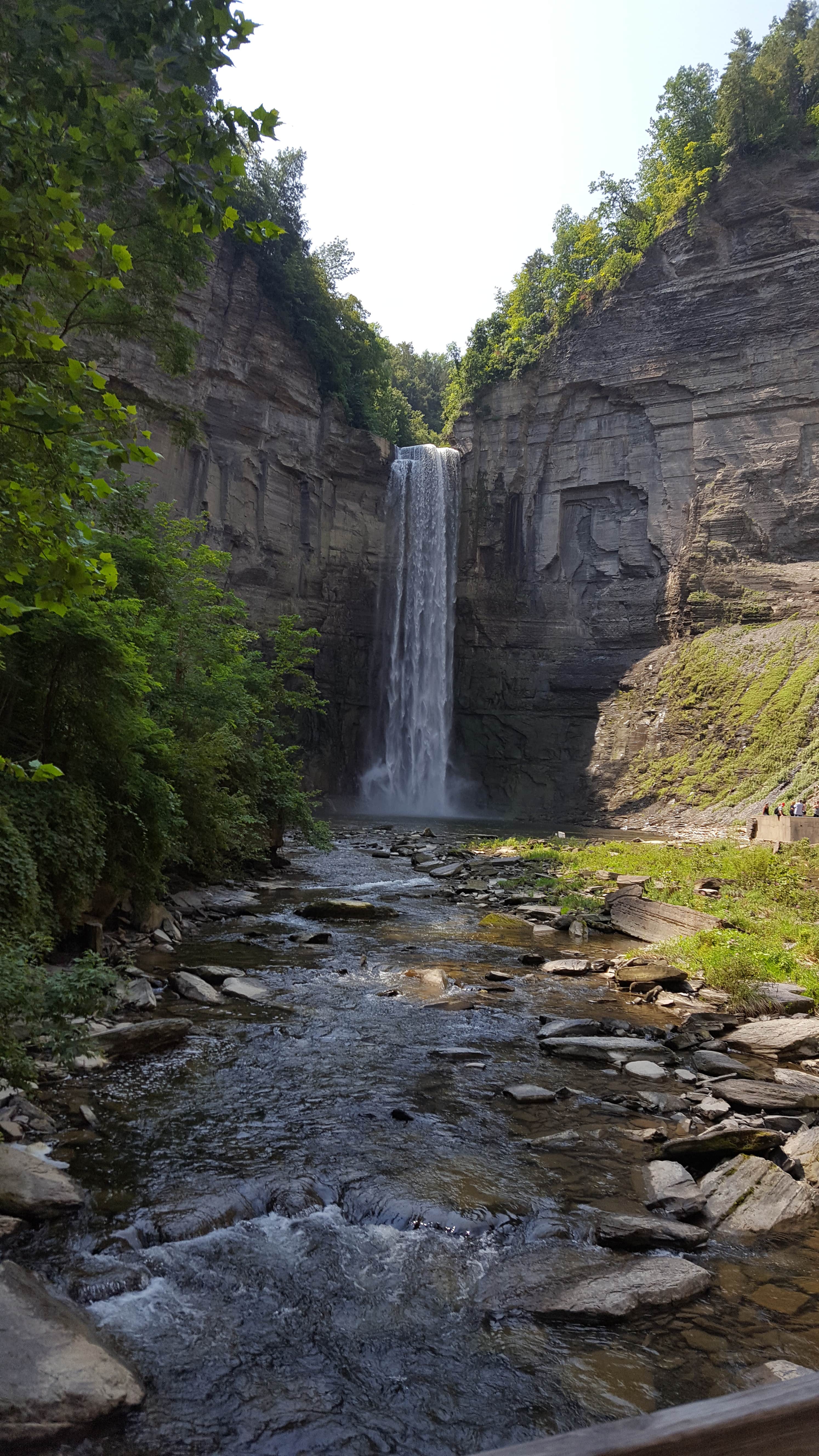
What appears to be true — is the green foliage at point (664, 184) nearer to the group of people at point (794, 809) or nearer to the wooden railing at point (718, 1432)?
the group of people at point (794, 809)

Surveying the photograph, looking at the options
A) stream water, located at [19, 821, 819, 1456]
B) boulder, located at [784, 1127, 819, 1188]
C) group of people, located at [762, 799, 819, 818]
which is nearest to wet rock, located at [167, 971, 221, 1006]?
stream water, located at [19, 821, 819, 1456]

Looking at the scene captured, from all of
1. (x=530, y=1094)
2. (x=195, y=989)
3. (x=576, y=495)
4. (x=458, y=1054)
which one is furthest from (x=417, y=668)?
(x=530, y=1094)

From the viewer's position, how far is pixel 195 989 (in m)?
7.88

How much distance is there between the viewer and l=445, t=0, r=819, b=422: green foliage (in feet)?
127

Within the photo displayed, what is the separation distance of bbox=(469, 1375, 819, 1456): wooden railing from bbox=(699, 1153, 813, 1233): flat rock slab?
11.3ft

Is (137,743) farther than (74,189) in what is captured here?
Yes

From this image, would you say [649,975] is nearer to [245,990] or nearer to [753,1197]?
[245,990]

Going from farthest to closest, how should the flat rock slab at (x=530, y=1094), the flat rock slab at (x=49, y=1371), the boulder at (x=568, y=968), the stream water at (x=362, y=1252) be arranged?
the boulder at (x=568, y=968) → the flat rock slab at (x=530, y=1094) → the stream water at (x=362, y=1252) → the flat rock slab at (x=49, y=1371)

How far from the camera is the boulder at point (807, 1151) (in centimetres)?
467

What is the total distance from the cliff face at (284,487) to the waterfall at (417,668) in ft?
3.50

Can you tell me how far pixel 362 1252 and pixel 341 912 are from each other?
8.71 metres

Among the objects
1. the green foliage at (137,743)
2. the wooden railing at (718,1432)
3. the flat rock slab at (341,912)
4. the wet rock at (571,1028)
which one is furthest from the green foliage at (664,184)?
the wooden railing at (718,1432)

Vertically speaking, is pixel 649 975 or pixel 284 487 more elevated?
pixel 284 487

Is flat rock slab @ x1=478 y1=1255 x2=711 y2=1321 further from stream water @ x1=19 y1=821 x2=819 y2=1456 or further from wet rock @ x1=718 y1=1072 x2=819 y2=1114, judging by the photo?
wet rock @ x1=718 y1=1072 x2=819 y2=1114
